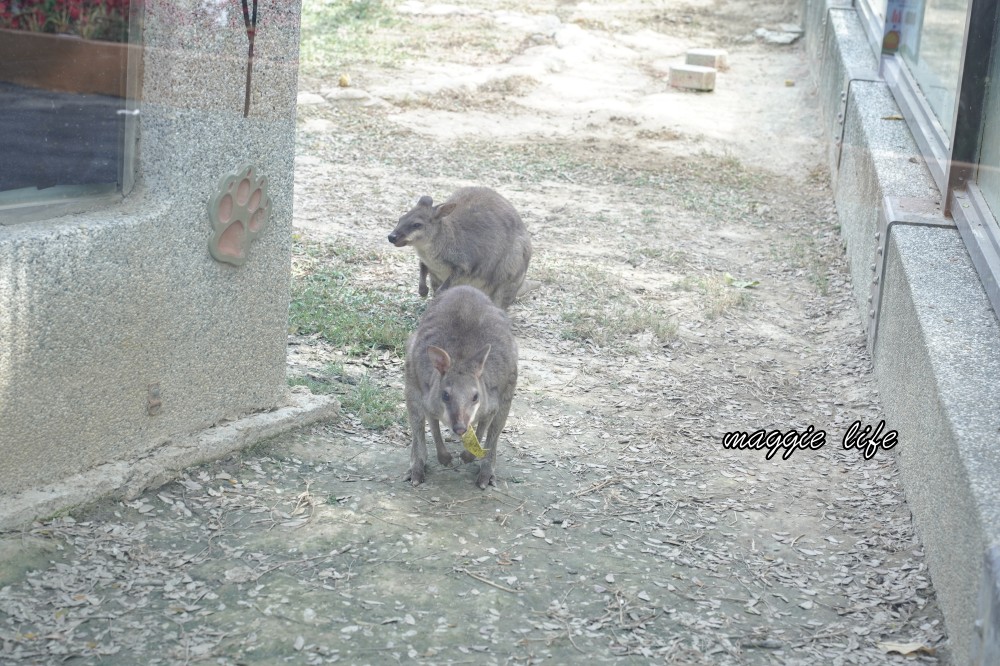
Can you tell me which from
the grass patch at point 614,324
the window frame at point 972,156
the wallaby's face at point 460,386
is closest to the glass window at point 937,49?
the window frame at point 972,156

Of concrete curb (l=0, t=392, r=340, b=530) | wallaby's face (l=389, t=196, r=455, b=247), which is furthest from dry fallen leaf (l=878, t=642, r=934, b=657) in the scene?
wallaby's face (l=389, t=196, r=455, b=247)

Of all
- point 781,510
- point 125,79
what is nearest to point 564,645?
point 781,510

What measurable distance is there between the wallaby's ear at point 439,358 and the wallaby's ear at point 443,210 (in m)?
2.44

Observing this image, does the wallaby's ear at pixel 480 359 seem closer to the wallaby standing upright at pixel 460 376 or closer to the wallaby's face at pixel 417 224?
the wallaby standing upright at pixel 460 376

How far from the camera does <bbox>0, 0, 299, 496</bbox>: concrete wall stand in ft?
13.6

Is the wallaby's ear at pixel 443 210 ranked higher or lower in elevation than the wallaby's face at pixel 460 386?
higher

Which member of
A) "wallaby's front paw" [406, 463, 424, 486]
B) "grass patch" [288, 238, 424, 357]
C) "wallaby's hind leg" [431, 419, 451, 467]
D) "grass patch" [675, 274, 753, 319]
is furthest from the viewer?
"grass patch" [675, 274, 753, 319]

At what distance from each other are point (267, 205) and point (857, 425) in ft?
10.1

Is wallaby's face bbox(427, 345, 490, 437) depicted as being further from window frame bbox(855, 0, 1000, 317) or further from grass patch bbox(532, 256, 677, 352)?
window frame bbox(855, 0, 1000, 317)

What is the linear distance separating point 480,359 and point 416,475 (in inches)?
22.9

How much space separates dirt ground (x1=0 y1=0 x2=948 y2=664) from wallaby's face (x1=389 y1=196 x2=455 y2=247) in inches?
24.8

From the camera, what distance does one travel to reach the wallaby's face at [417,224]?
7.14m

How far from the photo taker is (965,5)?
22.5 feet

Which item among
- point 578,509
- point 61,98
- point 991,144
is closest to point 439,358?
point 578,509
